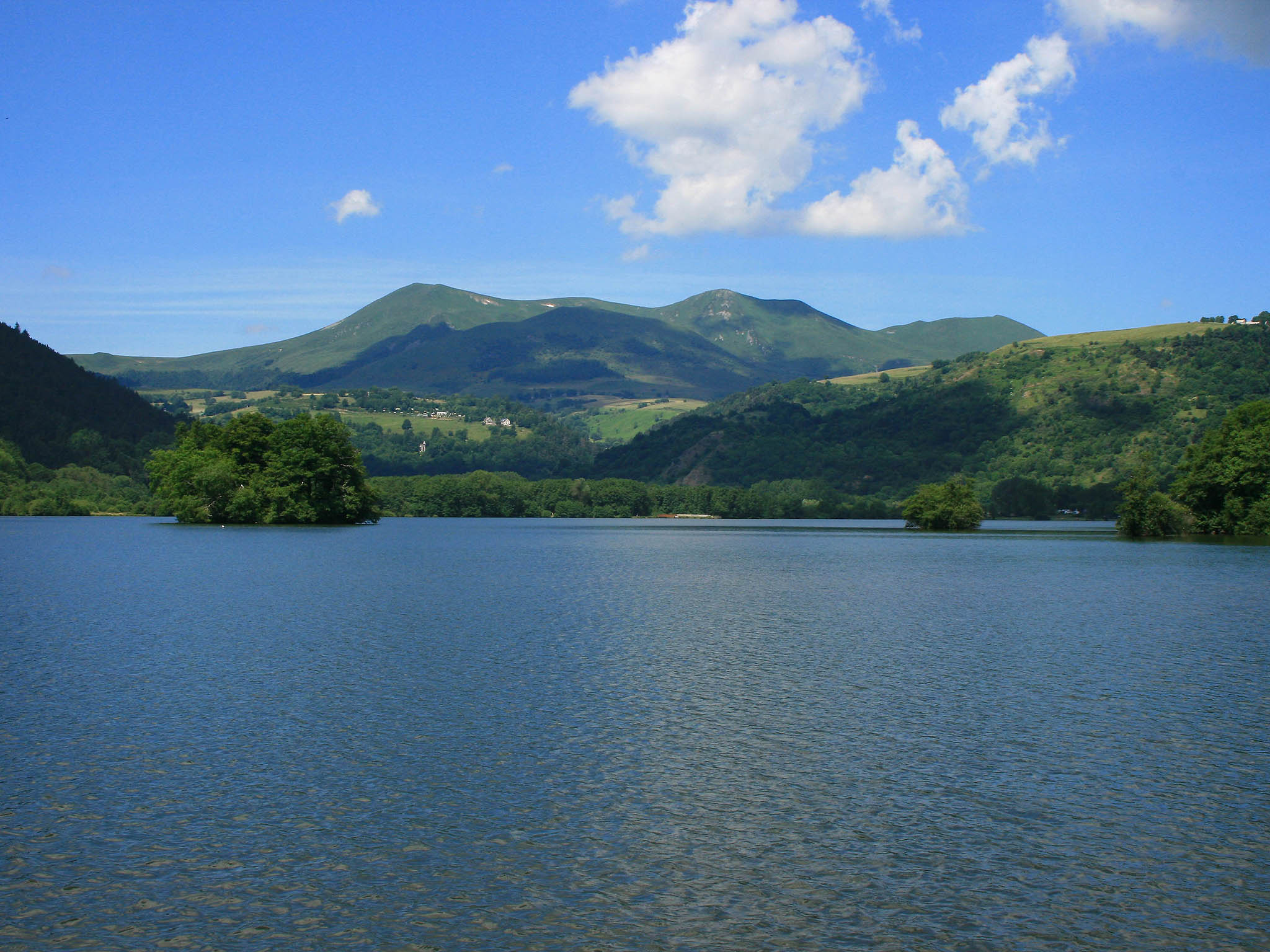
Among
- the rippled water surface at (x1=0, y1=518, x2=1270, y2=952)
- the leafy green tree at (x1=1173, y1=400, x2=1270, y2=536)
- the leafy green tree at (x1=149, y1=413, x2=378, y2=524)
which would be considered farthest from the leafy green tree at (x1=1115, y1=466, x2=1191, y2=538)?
the leafy green tree at (x1=149, y1=413, x2=378, y2=524)

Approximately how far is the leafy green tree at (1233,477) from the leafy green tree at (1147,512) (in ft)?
5.61

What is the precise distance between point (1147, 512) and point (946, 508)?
126 ft

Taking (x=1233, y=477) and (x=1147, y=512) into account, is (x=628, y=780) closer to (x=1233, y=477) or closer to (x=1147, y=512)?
(x=1233, y=477)

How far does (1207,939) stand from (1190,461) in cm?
11832

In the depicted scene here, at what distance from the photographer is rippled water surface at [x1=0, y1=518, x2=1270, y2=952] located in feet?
→ 42.2

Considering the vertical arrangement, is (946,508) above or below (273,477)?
below

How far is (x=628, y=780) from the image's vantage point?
1888cm

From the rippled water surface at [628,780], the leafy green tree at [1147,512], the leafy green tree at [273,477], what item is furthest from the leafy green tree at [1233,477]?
the leafy green tree at [273,477]

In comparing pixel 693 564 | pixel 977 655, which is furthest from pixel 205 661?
pixel 693 564

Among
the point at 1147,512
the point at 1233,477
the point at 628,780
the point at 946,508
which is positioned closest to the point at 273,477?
the point at 946,508

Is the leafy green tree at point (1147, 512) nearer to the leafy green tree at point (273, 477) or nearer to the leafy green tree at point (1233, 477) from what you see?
the leafy green tree at point (1233, 477)

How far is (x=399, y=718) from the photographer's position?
77.8 ft

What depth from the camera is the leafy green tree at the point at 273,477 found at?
437 ft

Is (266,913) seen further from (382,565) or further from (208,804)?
(382,565)
